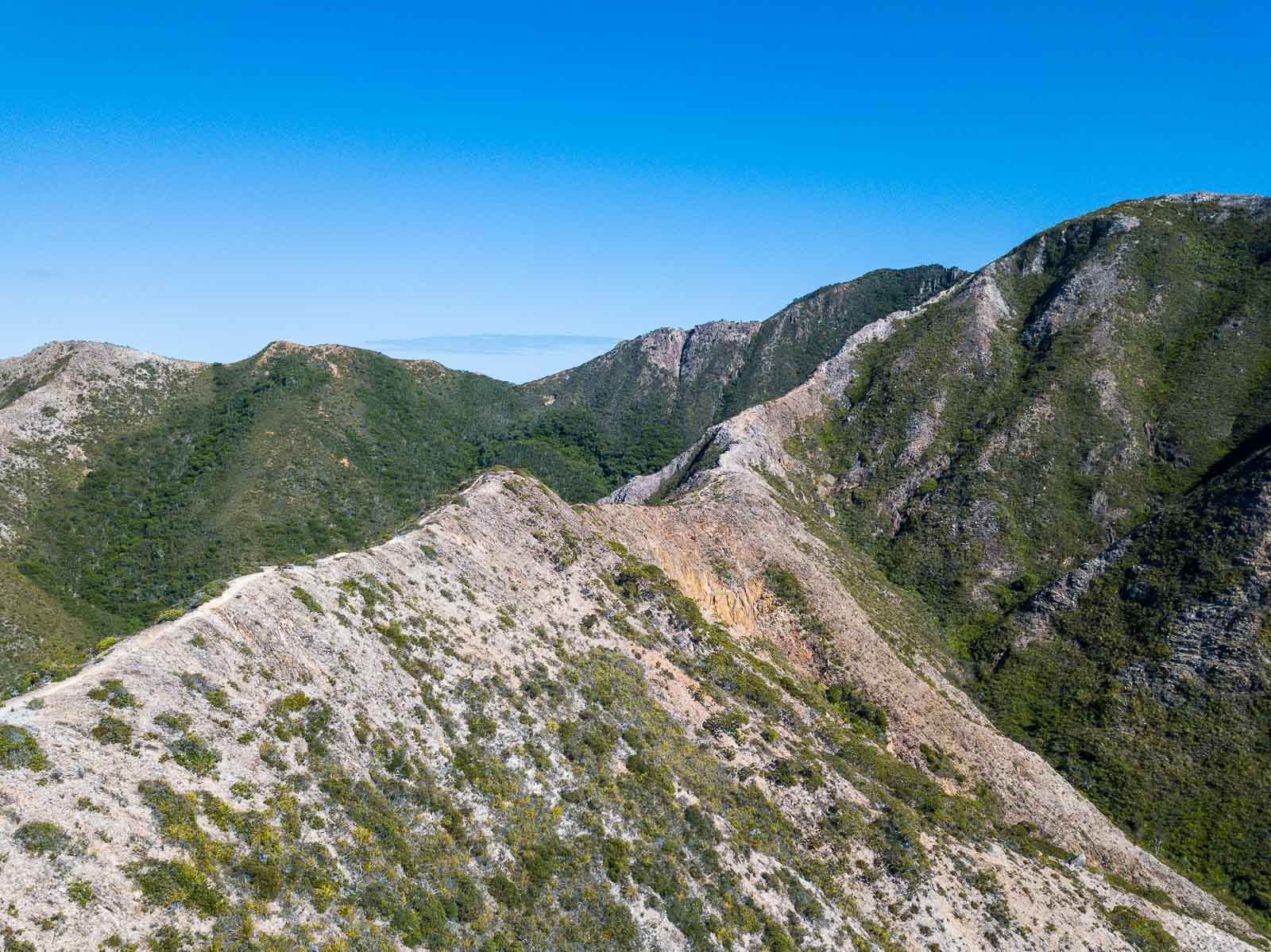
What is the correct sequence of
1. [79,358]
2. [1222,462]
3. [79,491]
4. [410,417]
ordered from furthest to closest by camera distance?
1. [410,417]
2. [79,358]
3. [79,491]
4. [1222,462]

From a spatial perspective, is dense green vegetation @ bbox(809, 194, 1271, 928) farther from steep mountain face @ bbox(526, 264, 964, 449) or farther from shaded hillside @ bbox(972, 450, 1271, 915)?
steep mountain face @ bbox(526, 264, 964, 449)

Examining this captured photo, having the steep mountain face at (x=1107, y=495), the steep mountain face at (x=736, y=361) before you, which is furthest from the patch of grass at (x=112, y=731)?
the steep mountain face at (x=736, y=361)

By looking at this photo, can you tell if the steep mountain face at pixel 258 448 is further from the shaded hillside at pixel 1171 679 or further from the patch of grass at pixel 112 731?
the shaded hillside at pixel 1171 679

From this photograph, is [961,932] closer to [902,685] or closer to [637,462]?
[902,685]

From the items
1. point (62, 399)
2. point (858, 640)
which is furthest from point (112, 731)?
point (62, 399)

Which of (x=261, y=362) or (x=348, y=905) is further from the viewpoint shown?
(x=261, y=362)

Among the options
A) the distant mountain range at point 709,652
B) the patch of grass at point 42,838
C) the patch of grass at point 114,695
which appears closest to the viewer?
the patch of grass at point 42,838

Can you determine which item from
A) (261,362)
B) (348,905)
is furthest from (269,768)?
(261,362)
